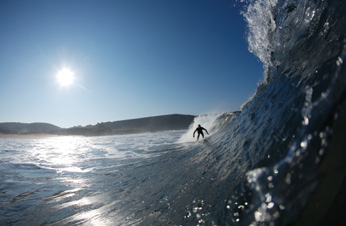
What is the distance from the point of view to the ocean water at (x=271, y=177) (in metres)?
1.18

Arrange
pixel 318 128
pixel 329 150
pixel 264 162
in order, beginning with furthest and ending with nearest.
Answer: pixel 264 162 → pixel 318 128 → pixel 329 150

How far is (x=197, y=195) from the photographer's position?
8.57 ft

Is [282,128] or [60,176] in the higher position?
[282,128]

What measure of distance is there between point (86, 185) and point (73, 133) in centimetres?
6576

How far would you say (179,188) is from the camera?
10.6 ft

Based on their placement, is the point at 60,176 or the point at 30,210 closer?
the point at 30,210

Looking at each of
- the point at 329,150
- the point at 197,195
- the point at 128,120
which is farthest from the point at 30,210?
the point at 128,120

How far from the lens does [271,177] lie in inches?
61.9

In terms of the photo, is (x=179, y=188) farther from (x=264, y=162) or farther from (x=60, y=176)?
(x=60, y=176)

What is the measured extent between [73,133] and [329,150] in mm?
70739

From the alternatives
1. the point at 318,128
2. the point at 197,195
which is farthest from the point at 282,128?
the point at 197,195

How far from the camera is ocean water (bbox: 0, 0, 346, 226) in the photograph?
118 centimetres

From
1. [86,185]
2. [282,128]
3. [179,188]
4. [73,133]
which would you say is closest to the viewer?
[282,128]

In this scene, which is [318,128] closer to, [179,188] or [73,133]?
[179,188]
